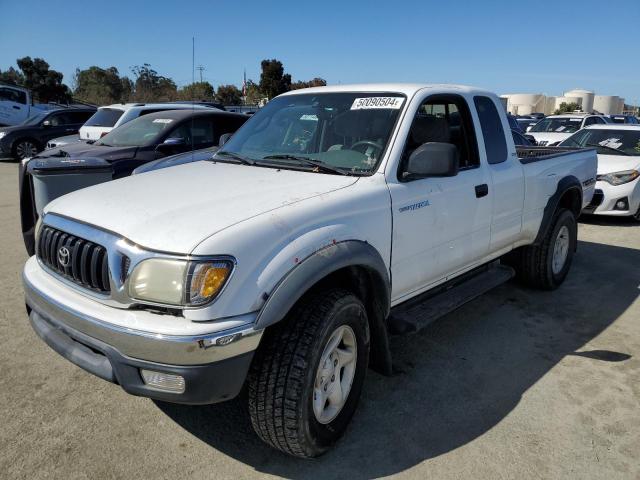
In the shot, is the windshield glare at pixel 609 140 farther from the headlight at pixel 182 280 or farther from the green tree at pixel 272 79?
the green tree at pixel 272 79

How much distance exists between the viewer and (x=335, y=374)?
109 inches

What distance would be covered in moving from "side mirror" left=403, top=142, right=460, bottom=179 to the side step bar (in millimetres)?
913

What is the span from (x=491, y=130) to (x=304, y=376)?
2684mm

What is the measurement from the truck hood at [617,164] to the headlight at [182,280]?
7995 millimetres

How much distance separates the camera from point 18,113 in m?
19.4

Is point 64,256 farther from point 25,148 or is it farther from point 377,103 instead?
point 25,148

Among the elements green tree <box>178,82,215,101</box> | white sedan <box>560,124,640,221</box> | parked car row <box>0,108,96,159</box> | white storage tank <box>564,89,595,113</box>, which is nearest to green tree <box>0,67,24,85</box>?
green tree <box>178,82,215,101</box>

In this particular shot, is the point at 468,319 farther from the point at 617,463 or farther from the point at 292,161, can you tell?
the point at 292,161

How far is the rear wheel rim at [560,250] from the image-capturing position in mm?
5203

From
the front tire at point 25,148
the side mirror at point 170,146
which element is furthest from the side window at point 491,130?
the front tire at point 25,148

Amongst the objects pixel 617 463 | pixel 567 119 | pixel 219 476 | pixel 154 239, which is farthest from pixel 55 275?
pixel 567 119

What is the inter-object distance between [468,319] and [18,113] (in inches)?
798

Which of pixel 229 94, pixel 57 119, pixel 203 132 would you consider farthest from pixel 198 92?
pixel 203 132

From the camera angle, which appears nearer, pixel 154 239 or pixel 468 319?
pixel 154 239
